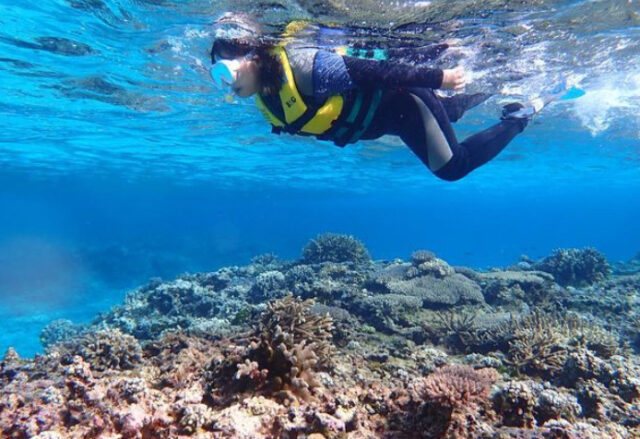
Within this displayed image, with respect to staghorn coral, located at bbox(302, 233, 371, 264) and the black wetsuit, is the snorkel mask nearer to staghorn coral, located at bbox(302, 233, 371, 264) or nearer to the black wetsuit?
the black wetsuit

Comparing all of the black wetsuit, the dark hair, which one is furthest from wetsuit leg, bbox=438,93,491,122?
the dark hair

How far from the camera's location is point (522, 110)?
6.96m

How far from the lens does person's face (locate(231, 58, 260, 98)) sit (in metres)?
4.93

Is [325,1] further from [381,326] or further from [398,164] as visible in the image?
[398,164]

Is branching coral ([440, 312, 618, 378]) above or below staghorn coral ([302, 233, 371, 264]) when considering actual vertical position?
below

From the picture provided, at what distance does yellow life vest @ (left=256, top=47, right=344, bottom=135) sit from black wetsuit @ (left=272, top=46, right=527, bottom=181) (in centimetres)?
9

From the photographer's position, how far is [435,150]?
5996 millimetres

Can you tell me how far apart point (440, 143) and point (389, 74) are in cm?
153

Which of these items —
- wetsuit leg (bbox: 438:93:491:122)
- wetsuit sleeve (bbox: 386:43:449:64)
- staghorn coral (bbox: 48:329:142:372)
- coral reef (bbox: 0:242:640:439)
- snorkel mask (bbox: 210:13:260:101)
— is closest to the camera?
coral reef (bbox: 0:242:640:439)

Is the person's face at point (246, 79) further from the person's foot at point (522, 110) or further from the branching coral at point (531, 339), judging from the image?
the branching coral at point (531, 339)

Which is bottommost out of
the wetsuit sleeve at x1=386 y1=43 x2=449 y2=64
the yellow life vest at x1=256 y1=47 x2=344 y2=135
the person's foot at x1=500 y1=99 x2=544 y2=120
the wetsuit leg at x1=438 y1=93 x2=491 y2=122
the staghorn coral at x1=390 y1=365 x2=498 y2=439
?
the staghorn coral at x1=390 y1=365 x2=498 y2=439

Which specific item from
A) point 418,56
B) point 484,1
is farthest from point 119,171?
point 484,1

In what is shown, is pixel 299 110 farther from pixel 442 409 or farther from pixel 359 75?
pixel 442 409

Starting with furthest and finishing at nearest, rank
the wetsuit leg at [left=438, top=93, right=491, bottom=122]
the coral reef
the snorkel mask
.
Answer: the wetsuit leg at [left=438, top=93, right=491, bottom=122] → the snorkel mask → the coral reef
